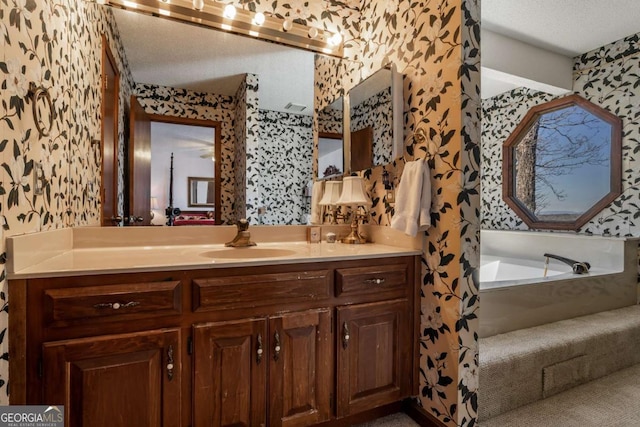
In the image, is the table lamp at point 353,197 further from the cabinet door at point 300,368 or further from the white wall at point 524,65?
the white wall at point 524,65

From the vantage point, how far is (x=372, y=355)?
4.88ft

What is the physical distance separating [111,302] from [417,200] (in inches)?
51.4

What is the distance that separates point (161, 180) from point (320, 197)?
0.96 metres

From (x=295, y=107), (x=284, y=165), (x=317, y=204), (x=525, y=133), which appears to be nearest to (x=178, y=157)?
(x=284, y=165)

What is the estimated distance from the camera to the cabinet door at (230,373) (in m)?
1.16

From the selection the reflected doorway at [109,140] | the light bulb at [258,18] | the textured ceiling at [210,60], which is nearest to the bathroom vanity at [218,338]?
the reflected doorway at [109,140]

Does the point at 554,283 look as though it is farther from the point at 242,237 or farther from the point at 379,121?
the point at 242,237

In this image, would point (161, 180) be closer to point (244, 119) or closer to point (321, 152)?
point (244, 119)

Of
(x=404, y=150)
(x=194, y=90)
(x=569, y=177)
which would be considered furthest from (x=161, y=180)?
(x=569, y=177)

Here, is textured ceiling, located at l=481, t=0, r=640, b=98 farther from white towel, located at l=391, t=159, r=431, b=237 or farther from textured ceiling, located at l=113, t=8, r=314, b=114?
white towel, located at l=391, t=159, r=431, b=237

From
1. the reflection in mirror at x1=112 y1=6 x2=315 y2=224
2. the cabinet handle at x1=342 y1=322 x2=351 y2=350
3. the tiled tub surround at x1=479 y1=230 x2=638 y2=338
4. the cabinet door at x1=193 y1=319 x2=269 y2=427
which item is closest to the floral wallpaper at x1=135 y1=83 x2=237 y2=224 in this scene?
the reflection in mirror at x1=112 y1=6 x2=315 y2=224

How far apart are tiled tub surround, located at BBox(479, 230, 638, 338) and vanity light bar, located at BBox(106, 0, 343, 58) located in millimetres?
1867

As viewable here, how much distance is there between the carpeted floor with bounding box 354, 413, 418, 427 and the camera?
1543 millimetres

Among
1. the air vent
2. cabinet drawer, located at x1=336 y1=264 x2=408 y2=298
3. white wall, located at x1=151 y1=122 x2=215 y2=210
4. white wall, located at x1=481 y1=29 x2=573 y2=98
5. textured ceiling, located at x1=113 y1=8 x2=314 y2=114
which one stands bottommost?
cabinet drawer, located at x1=336 y1=264 x2=408 y2=298
